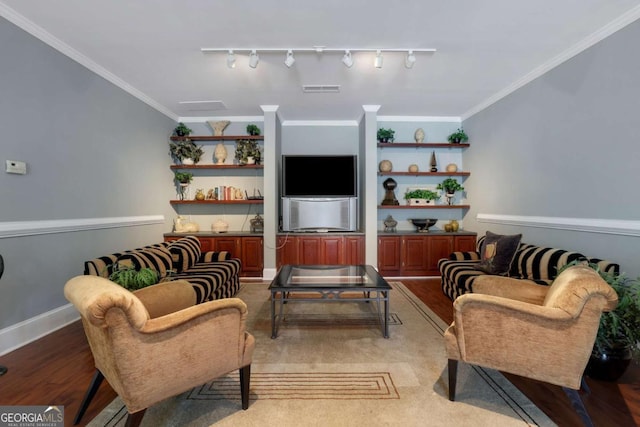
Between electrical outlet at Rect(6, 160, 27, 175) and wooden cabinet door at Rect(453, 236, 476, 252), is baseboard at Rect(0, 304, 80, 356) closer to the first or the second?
electrical outlet at Rect(6, 160, 27, 175)

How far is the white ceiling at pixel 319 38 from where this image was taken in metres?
2.30

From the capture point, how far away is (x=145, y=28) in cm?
256

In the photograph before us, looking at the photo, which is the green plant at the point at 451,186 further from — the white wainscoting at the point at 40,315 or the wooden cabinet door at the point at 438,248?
the white wainscoting at the point at 40,315

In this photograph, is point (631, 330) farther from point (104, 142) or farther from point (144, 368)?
point (104, 142)

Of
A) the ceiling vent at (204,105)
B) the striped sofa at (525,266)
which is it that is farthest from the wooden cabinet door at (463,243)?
the ceiling vent at (204,105)

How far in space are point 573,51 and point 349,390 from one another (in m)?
3.61

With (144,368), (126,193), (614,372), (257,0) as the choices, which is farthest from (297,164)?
(614,372)

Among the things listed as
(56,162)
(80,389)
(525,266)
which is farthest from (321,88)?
(80,389)

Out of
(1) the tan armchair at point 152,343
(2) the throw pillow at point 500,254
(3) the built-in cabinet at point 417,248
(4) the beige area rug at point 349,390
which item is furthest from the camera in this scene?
(3) the built-in cabinet at point 417,248

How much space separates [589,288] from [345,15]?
246 centimetres

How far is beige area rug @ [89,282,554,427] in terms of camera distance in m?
1.60

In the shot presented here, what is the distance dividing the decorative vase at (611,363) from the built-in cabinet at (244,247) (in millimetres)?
3833

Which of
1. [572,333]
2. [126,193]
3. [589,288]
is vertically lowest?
[572,333]

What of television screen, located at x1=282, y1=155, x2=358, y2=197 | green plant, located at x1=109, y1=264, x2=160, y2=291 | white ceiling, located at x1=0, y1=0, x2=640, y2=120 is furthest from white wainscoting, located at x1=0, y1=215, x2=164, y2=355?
television screen, located at x1=282, y1=155, x2=358, y2=197
